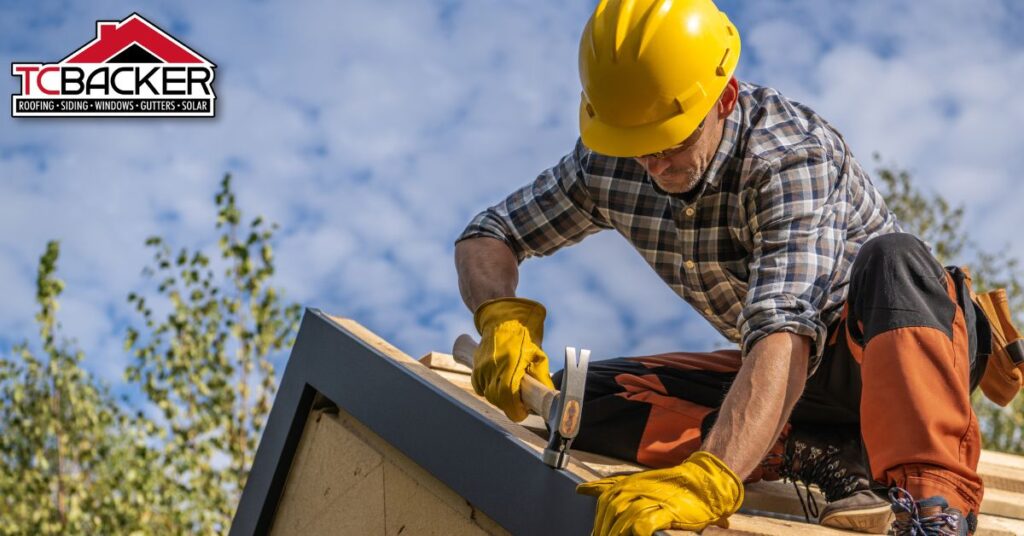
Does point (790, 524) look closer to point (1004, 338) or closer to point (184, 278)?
point (1004, 338)

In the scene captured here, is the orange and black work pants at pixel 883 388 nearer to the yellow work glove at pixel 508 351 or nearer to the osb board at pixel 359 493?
the yellow work glove at pixel 508 351

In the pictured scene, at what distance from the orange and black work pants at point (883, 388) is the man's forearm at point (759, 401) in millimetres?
161

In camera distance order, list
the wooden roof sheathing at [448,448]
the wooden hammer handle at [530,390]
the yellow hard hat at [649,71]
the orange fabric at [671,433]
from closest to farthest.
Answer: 1. the wooden roof sheathing at [448,448]
2. the wooden hammer handle at [530,390]
3. the yellow hard hat at [649,71]
4. the orange fabric at [671,433]

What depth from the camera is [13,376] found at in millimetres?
7898

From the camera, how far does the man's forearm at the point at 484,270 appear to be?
10.8ft

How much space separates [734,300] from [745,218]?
33 centimetres

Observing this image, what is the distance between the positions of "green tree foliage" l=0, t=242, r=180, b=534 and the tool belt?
→ 5.95 metres

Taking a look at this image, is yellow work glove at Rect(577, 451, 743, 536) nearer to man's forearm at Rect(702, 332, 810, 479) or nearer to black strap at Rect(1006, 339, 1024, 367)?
man's forearm at Rect(702, 332, 810, 479)

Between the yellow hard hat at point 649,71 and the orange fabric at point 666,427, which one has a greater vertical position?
the yellow hard hat at point 649,71

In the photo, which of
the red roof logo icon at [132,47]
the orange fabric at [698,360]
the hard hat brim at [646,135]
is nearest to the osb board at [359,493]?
the orange fabric at [698,360]

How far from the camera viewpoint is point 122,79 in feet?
23.9

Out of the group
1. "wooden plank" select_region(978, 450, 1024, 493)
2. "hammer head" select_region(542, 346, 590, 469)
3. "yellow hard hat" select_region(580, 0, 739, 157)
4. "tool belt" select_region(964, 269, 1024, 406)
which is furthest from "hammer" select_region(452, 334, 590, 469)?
"wooden plank" select_region(978, 450, 1024, 493)

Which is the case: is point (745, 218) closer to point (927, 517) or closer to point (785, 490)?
point (785, 490)

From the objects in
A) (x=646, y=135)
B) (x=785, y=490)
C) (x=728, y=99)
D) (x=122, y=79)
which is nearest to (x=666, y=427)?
(x=785, y=490)
